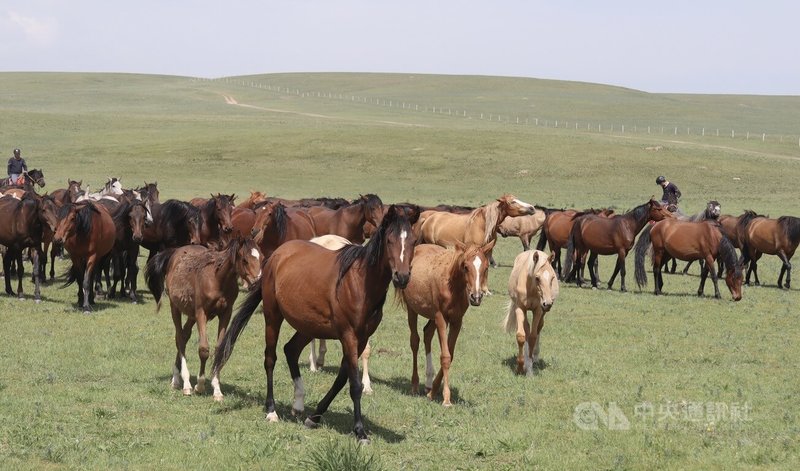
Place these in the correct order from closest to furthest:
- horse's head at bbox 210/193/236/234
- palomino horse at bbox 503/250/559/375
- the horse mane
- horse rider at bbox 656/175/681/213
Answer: palomino horse at bbox 503/250/559/375 < horse's head at bbox 210/193/236/234 < the horse mane < horse rider at bbox 656/175/681/213

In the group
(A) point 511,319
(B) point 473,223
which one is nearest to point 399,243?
(A) point 511,319

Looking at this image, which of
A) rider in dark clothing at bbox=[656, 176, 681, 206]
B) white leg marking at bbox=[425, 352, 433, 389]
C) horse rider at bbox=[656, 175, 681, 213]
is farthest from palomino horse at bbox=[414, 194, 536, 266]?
rider in dark clothing at bbox=[656, 176, 681, 206]

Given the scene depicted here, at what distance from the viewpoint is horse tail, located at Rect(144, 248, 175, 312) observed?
1277 centimetres

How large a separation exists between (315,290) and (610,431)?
11.8 ft

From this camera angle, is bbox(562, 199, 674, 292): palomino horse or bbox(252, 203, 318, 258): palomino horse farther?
bbox(562, 199, 674, 292): palomino horse

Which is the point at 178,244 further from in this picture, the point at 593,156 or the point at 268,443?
the point at 593,156

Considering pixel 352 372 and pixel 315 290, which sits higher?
pixel 315 290

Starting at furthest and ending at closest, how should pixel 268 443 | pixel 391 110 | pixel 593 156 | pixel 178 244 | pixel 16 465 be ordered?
pixel 391 110 < pixel 593 156 < pixel 178 244 < pixel 268 443 < pixel 16 465

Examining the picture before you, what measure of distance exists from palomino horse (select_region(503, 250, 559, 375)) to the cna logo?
1.87 m

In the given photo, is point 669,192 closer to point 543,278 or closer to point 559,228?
point 559,228

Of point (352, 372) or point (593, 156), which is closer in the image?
point (352, 372)

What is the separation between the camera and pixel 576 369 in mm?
13773

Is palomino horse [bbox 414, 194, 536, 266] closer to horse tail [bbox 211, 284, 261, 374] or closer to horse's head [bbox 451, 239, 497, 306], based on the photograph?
horse's head [bbox 451, 239, 497, 306]

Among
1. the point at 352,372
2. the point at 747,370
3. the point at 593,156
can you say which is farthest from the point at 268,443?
the point at 593,156
